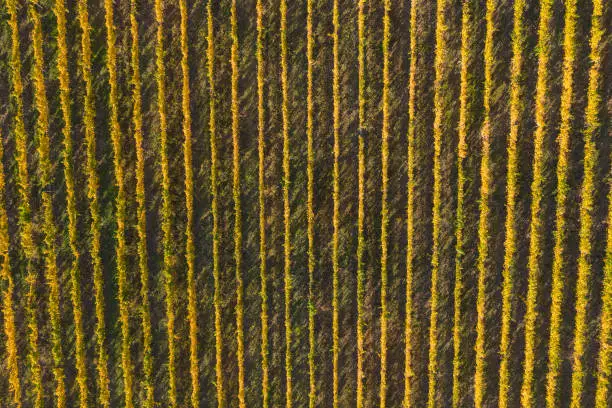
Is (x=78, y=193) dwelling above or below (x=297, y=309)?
above

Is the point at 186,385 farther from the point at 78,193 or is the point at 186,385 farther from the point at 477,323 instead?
the point at 477,323

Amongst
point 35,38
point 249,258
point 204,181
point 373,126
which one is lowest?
point 249,258

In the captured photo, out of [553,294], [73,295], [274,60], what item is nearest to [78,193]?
[73,295]

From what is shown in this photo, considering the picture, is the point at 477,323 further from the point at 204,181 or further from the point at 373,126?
the point at 204,181

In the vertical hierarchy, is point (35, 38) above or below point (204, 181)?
above

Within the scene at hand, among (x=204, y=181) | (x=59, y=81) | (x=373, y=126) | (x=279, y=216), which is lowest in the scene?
(x=279, y=216)

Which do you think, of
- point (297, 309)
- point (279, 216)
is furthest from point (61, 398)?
point (279, 216)
